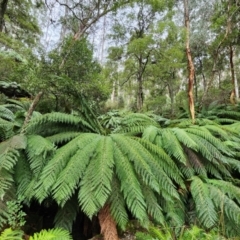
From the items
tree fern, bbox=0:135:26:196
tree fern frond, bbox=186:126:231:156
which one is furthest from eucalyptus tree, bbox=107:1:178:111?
tree fern, bbox=0:135:26:196

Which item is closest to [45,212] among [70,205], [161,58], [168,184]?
[70,205]

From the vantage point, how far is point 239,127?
350cm

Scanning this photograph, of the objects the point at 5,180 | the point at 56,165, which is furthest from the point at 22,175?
the point at 56,165

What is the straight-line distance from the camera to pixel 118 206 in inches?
64.1

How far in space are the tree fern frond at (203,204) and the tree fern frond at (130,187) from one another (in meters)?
0.48

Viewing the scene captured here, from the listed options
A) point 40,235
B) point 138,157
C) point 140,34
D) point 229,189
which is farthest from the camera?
point 140,34

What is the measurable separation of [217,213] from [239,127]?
206 cm

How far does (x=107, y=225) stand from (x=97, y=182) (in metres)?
0.33

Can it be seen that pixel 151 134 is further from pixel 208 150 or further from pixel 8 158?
pixel 8 158

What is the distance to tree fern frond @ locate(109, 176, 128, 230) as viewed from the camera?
158cm

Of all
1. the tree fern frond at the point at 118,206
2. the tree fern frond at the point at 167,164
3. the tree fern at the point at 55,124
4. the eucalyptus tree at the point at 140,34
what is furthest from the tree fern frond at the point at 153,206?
the eucalyptus tree at the point at 140,34

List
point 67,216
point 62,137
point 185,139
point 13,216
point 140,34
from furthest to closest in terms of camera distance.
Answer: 1. point 140,34
2. point 185,139
3. point 62,137
4. point 67,216
5. point 13,216

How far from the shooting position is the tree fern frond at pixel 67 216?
5.34ft

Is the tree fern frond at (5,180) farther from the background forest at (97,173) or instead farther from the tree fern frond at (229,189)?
the tree fern frond at (229,189)
